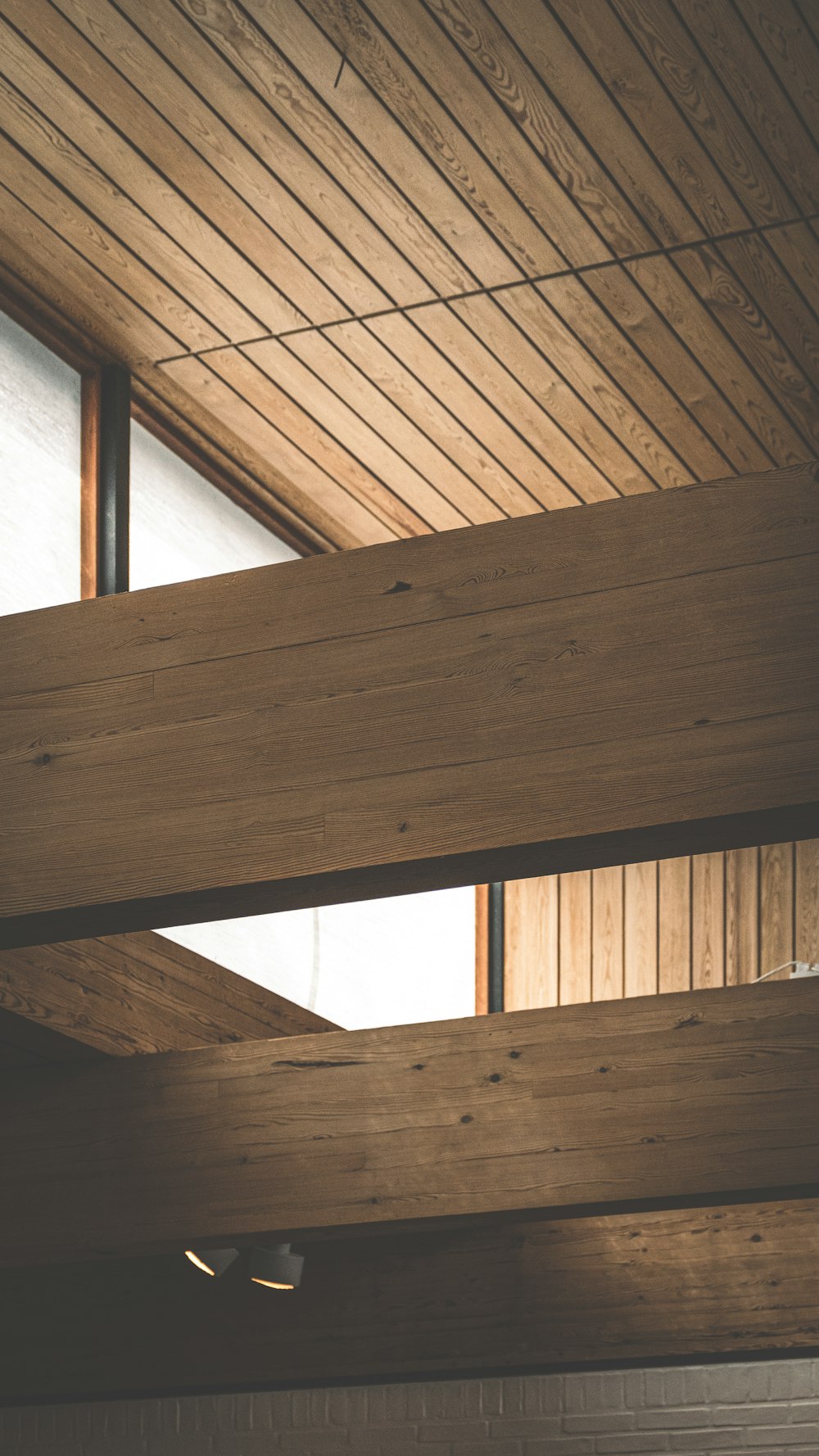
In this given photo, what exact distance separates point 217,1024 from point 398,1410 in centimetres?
192

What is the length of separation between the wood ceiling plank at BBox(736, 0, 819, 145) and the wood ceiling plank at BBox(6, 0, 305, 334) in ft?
4.27

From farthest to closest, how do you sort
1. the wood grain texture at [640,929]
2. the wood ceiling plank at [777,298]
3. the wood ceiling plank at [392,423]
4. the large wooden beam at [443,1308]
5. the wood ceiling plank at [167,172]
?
the wood grain texture at [640,929]
the large wooden beam at [443,1308]
the wood ceiling plank at [392,423]
the wood ceiling plank at [777,298]
the wood ceiling plank at [167,172]

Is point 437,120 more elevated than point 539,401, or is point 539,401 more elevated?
point 437,120

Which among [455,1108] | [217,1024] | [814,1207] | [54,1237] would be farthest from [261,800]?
[814,1207]

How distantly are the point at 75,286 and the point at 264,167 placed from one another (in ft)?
2.34

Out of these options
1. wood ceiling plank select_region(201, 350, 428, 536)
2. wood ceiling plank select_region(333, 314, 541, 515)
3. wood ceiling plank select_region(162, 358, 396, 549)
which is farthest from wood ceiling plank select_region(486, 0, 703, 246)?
wood ceiling plank select_region(162, 358, 396, 549)

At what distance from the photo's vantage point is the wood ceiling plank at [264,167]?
164 inches

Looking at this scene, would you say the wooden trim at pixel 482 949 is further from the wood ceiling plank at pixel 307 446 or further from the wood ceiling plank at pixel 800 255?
the wood ceiling plank at pixel 800 255

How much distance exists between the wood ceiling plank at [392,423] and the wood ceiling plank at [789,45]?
1.41m

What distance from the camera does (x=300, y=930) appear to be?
6.02 meters

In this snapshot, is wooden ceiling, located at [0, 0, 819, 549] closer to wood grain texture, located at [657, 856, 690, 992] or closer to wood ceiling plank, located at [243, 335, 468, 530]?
wood ceiling plank, located at [243, 335, 468, 530]

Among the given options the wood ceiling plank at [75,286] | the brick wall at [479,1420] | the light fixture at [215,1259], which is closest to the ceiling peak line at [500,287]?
the wood ceiling plank at [75,286]

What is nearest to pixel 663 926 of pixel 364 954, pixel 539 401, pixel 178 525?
pixel 364 954

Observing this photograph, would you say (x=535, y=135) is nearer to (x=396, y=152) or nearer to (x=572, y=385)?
(x=396, y=152)
